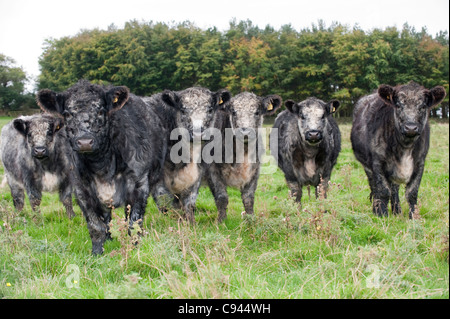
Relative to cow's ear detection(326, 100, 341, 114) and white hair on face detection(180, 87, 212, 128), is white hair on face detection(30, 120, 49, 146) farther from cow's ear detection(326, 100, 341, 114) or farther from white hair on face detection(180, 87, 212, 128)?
cow's ear detection(326, 100, 341, 114)

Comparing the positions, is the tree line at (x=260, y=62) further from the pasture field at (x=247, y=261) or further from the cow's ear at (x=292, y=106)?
the pasture field at (x=247, y=261)

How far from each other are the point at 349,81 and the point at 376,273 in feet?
131

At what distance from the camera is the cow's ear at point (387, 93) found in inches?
264

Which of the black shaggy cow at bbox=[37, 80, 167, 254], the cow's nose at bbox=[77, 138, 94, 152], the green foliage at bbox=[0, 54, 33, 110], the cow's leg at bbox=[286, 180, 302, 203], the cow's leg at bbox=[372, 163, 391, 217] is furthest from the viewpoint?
the green foliage at bbox=[0, 54, 33, 110]

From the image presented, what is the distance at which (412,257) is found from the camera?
420 centimetres

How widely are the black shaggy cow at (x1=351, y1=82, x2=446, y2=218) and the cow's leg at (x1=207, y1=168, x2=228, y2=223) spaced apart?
241cm

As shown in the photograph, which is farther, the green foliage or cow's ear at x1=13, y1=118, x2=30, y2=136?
the green foliage

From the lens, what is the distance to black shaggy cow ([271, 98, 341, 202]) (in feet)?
24.5

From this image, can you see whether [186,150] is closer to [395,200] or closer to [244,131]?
[244,131]

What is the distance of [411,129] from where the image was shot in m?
6.24

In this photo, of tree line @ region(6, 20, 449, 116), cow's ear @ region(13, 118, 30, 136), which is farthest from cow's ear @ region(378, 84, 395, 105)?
tree line @ region(6, 20, 449, 116)

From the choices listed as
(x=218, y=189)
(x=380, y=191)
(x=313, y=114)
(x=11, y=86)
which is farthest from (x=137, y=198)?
(x=11, y=86)

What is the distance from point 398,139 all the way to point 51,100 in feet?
16.7
